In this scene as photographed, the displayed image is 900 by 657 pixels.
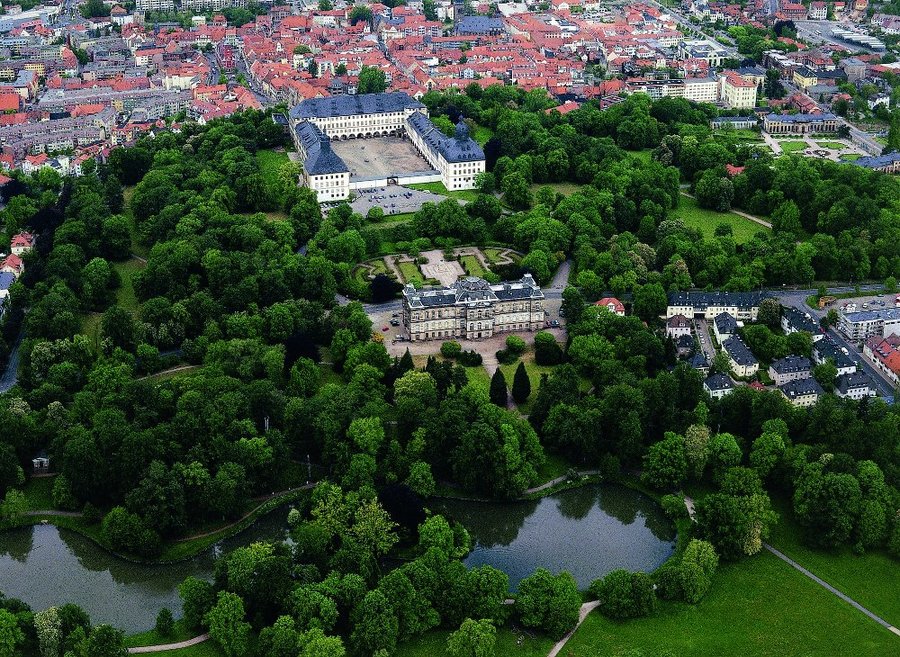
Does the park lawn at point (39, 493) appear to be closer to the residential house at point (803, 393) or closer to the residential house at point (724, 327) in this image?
the residential house at point (803, 393)

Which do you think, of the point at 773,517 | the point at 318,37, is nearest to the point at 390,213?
the point at 773,517

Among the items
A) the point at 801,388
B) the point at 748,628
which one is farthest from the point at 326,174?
the point at 748,628

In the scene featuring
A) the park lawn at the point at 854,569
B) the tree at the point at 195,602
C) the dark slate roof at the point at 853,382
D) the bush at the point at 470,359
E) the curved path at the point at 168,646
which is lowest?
the park lawn at the point at 854,569

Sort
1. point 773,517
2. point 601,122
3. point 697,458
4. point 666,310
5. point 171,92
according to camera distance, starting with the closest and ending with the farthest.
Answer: point 773,517 < point 697,458 < point 666,310 < point 601,122 < point 171,92

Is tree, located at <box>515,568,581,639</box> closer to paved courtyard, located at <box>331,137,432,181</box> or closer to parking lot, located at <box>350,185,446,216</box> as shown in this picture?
parking lot, located at <box>350,185,446,216</box>

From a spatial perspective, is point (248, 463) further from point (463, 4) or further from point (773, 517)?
point (463, 4)

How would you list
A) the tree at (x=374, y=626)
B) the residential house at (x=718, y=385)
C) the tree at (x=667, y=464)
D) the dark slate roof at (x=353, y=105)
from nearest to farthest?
the tree at (x=374, y=626)
the tree at (x=667, y=464)
the residential house at (x=718, y=385)
the dark slate roof at (x=353, y=105)

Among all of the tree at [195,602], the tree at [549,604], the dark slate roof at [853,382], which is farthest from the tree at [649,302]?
the tree at [195,602]
